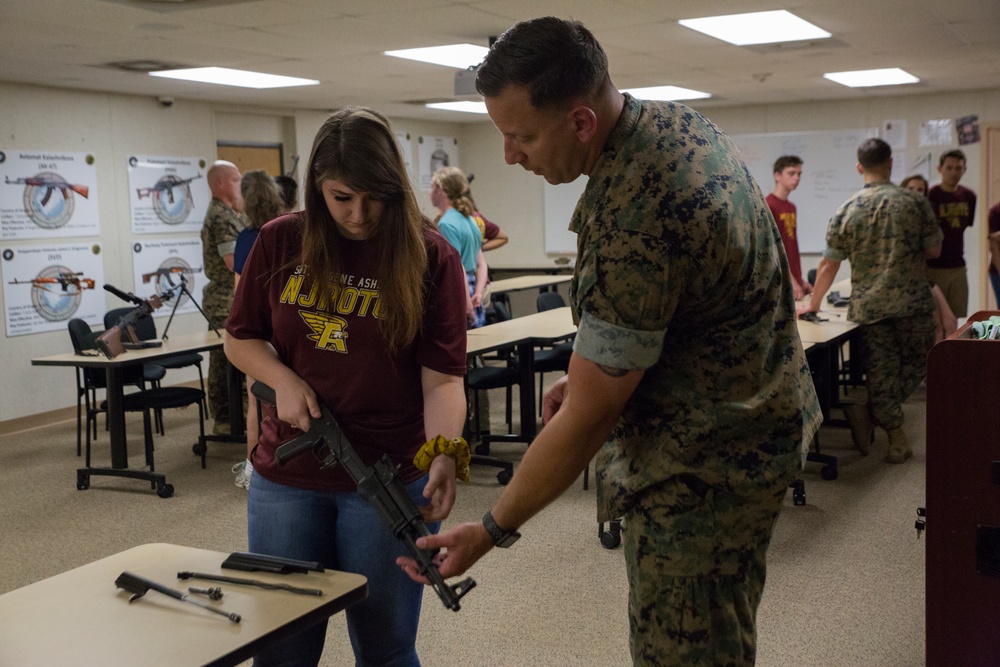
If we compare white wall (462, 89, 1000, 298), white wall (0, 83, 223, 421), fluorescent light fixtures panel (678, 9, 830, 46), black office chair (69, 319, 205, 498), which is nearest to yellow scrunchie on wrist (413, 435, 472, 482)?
black office chair (69, 319, 205, 498)

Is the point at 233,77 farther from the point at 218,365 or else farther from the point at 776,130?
the point at 776,130

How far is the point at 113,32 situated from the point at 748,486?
15.2 feet

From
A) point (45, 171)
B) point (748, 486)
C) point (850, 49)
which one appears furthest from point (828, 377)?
point (45, 171)

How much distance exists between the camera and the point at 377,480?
1603 millimetres

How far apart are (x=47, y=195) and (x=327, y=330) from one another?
19.9 feet

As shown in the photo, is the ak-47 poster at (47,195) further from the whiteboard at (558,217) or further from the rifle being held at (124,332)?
the whiteboard at (558,217)

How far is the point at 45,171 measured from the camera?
695 centimetres

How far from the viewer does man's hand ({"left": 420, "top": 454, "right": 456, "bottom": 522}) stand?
1650 millimetres

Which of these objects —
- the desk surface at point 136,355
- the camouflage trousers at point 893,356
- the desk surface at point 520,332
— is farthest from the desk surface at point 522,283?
the camouflage trousers at point 893,356

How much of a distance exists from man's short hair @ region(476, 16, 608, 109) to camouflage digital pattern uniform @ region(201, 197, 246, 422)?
15.8 ft

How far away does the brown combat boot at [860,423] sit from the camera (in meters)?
5.39

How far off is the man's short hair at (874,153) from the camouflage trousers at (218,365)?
148 inches

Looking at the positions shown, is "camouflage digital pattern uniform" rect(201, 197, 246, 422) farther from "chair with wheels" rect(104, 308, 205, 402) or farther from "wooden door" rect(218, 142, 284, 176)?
"wooden door" rect(218, 142, 284, 176)

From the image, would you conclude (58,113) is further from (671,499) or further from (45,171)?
(671,499)
